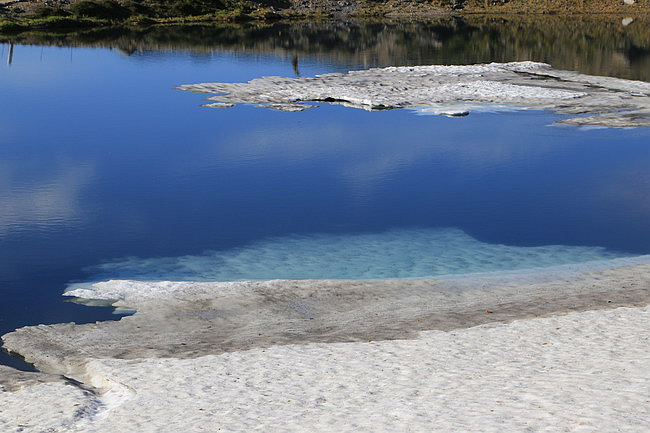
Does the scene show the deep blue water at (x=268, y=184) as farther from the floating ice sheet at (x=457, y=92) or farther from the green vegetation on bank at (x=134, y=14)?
the green vegetation on bank at (x=134, y=14)

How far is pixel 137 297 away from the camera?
1844 centimetres

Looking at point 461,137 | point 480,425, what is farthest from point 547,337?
point 461,137

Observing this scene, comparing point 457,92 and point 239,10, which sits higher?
point 239,10

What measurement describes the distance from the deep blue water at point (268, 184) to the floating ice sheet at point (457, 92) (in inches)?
40.9

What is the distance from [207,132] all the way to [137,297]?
20.7m

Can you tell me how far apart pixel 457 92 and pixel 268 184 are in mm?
17179

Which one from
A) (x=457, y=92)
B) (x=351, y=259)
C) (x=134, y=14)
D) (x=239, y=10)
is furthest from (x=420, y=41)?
(x=351, y=259)

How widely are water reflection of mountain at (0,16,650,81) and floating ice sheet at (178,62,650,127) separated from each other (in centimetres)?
612

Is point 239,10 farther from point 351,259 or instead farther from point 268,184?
point 351,259

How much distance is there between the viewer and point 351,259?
21.9 m

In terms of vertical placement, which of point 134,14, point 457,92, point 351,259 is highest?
point 134,14

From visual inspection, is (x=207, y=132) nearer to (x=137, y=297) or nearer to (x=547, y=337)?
(x=137, y=297)

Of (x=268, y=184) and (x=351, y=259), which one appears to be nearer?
(x=351, y=259)


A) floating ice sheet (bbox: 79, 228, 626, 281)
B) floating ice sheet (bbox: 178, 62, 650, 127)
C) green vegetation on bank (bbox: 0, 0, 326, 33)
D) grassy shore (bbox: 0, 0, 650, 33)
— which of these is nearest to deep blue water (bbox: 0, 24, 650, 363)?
floating ice sheet (bbox: 79, 228, 626, 281)
